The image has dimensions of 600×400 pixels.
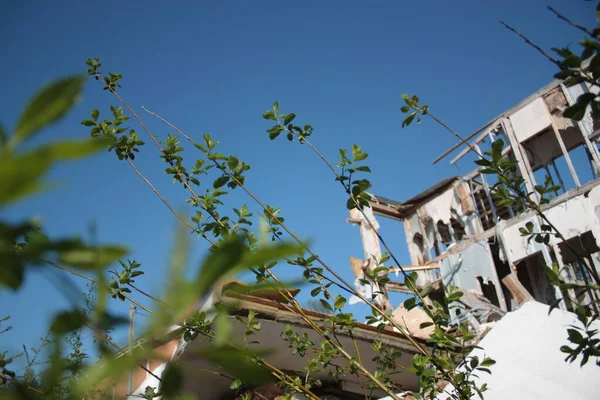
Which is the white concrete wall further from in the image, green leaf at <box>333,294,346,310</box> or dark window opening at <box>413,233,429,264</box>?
green leaf at <box>333,294,346,310</box>

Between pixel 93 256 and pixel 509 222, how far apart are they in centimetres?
1366

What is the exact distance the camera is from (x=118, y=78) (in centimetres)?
255

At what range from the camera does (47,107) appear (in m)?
0.33

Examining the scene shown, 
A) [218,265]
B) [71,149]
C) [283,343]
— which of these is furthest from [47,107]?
[283,343]

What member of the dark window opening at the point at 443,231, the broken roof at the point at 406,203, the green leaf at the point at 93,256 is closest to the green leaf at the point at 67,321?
the green leaf at the point at 93,256

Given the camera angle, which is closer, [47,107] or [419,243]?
[47,107]

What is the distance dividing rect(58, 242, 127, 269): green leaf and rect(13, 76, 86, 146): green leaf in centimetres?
9

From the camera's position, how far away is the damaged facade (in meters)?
11.3

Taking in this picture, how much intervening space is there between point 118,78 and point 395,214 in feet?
47.9

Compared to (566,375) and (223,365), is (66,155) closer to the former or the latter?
(223,365)

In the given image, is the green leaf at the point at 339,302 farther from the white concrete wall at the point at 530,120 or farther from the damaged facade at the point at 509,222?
the white concrete wall at the point at 530,120

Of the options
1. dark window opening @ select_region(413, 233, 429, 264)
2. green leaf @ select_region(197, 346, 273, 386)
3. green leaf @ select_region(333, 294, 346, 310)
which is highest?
dark window opening @ select_region(413, 233, 429, 264)

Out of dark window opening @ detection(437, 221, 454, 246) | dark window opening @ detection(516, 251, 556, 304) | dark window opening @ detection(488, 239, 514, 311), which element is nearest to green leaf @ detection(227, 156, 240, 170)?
dark window opening @ detection(488, 239, 514, 311)

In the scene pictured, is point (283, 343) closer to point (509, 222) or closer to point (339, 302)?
point (339, 302)
